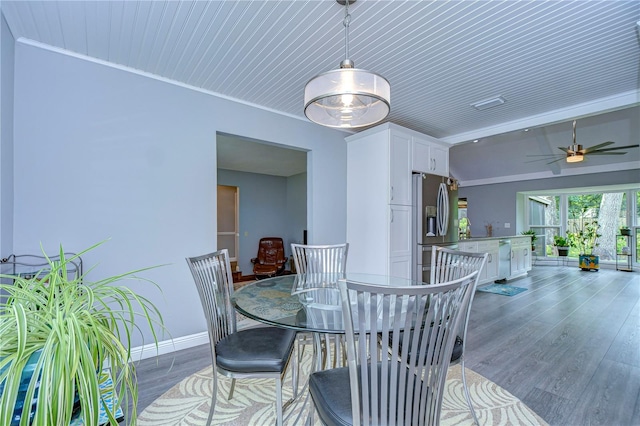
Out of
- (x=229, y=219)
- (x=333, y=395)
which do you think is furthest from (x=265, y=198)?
(x=333, y=395)

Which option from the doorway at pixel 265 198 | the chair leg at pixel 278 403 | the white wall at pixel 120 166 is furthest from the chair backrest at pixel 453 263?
the doorway at pixel 265 198

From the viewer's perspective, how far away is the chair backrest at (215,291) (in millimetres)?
1673

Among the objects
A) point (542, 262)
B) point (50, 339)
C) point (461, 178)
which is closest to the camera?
point (50, 339)

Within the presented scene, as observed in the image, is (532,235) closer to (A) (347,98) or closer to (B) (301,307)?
(A) (347,98)

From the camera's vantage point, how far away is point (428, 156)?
156 inches

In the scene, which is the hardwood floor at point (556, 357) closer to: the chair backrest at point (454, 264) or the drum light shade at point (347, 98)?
the chair backrest at point (454, 264)

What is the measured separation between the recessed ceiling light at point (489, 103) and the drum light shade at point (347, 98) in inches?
78.4

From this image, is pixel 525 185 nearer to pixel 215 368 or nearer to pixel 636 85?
pixel 636 85

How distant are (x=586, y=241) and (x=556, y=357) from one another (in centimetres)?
696

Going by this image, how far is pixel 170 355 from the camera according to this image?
2705 mm

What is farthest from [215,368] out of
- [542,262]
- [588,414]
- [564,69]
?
[542,262]

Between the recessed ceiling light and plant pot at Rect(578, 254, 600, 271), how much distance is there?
20.7 feet

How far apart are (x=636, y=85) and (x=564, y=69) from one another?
100 cm

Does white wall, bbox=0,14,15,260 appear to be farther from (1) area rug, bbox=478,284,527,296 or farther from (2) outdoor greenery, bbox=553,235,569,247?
(2) outdoor greenery, bbox=553,235,569,247
